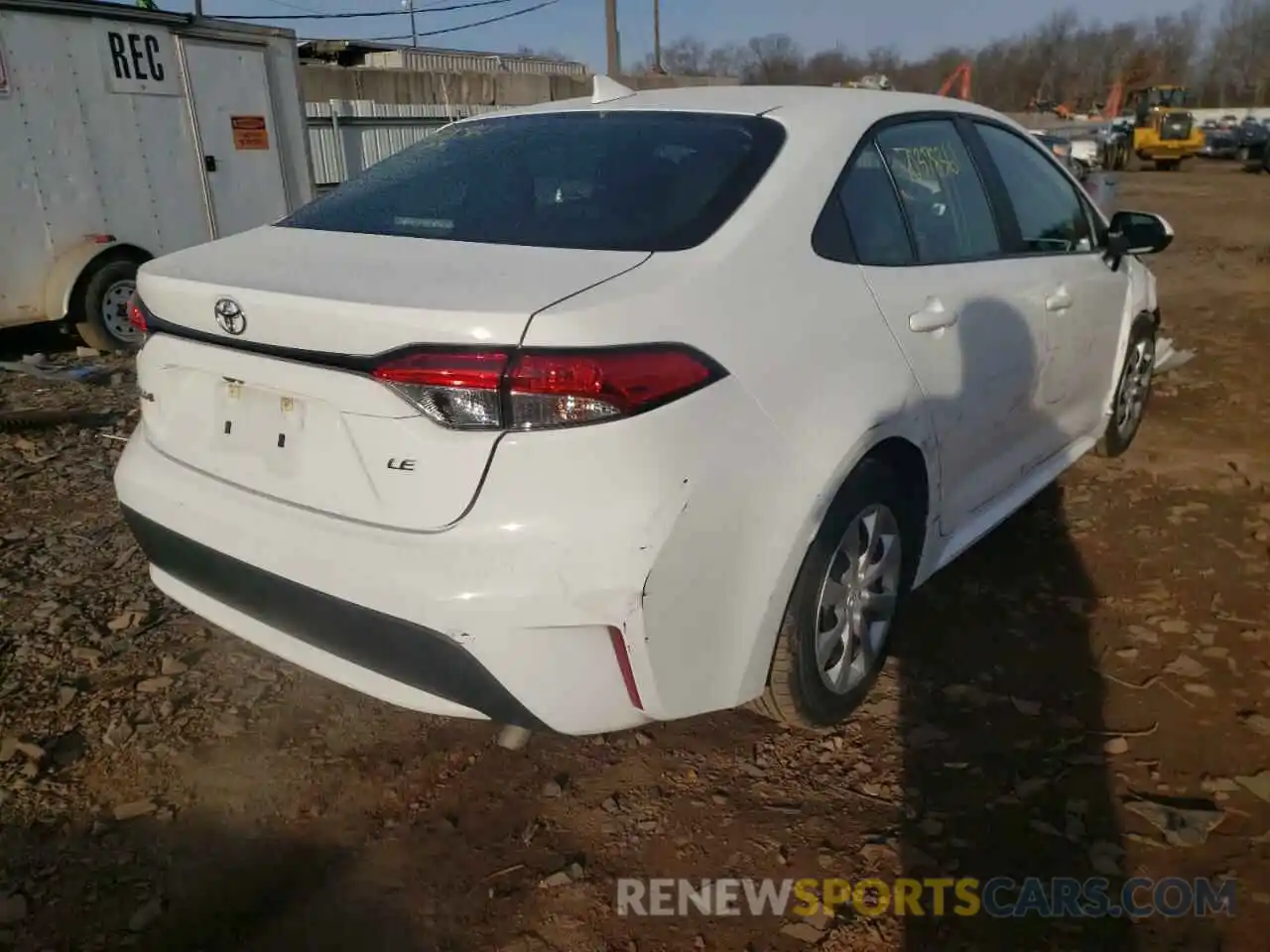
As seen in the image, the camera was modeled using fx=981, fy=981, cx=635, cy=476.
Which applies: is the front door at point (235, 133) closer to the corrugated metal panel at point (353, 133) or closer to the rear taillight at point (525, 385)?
the corrugated metal panel at point (353, 133)

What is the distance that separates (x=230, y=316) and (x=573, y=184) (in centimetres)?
89

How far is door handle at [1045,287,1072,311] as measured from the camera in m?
3.36

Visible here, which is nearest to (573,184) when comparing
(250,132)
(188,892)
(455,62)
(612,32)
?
(188,892)

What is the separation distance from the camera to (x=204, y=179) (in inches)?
328

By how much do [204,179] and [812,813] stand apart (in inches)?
313

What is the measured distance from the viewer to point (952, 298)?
2.73 metres

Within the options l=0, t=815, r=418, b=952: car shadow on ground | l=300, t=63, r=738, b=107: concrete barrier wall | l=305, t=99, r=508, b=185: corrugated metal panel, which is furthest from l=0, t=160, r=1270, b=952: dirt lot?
l=300, t=63, r=738, b=107: concrete barrier wall

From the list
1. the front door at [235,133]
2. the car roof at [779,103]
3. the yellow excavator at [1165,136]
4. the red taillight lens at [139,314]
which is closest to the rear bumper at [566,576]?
the red taillight lens at [139,314]

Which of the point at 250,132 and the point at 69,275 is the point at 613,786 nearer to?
the point at 69,275

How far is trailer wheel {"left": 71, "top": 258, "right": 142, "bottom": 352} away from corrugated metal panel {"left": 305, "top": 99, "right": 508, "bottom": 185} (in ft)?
19.9

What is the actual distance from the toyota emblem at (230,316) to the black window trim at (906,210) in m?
1.30

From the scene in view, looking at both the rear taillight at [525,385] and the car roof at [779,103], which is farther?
the car roof at [779,103]

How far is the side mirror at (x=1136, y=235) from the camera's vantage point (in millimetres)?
3947

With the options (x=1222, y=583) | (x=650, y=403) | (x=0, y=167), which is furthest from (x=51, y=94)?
(x=1222, y=583)
